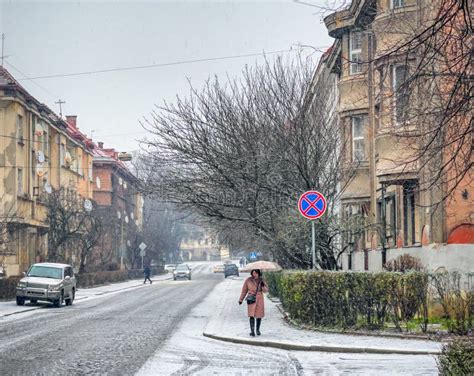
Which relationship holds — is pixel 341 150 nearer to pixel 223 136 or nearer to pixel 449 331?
pixel 223 136

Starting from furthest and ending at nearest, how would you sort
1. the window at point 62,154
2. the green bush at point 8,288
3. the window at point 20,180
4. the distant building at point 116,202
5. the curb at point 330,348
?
the distant building at point 116,202
the window at point 62,154
the window at point 20,180
the green bush at point 8,288
the curb at point 330,348


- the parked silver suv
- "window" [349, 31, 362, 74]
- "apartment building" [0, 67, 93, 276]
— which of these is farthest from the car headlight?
"window" [349, 31, 362, 74]

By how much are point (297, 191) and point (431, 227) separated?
17.4 feet

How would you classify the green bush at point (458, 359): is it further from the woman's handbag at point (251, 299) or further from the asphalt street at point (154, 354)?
the woman's handbag at point (251, 299)

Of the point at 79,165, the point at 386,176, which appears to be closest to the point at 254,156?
the point at 386,176

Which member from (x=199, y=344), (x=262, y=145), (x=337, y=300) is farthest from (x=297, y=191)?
(x=199, y=344)

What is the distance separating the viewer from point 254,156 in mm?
27125

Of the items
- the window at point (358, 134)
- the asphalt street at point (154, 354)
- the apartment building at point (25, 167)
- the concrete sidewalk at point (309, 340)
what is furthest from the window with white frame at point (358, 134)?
the apartment building at point (25, 167)

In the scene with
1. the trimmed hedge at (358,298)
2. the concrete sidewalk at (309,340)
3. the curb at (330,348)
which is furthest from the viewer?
the trimmed hedge at (358,298)

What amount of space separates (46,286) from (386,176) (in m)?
15.0

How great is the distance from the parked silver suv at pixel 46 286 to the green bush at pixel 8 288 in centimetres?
261

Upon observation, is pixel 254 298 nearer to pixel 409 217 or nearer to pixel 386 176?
pixel 386 176

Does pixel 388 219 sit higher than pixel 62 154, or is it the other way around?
pixel 62 154

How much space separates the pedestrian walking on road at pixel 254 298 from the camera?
20297mm
